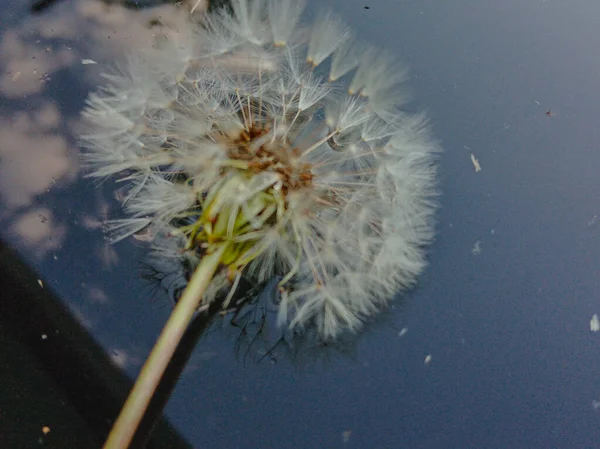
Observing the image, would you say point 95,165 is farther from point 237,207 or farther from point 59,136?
point 237,207

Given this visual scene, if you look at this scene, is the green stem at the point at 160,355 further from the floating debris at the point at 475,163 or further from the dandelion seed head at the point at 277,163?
the floating debris at the point at 475,163

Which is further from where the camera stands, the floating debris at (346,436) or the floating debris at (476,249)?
the floating debris at (476,249)

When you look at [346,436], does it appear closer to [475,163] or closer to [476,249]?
[476,249]

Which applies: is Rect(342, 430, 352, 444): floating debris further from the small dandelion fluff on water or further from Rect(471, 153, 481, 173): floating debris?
Rect(471, 153, 481, 173): floating debris

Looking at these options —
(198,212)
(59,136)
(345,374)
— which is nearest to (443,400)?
(345,374)

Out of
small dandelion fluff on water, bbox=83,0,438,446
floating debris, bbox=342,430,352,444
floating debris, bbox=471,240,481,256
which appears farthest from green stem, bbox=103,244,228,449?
floating debris, bbox=471,240,481,256

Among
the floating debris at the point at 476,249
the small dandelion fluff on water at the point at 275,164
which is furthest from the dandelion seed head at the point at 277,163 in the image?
the floating debris at the point at 476,249
